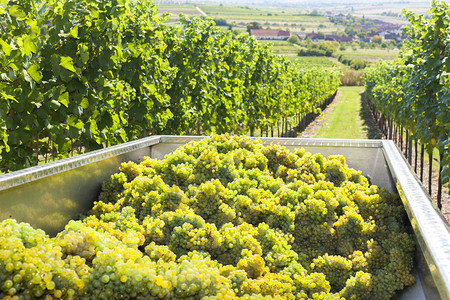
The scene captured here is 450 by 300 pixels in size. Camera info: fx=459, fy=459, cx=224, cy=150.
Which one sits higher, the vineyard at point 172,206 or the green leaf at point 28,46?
the green leaf at point 28,46

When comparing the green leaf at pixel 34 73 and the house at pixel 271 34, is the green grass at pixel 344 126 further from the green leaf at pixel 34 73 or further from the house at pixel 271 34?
the house at pixel 271 34

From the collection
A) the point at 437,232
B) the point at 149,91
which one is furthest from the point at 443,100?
the point at 437,232

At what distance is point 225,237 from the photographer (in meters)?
2.11

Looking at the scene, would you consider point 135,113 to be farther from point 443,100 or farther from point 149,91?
point 443,100

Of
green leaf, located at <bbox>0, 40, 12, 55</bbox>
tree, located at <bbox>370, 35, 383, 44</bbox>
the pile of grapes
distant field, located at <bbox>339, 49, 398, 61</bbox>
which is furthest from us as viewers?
tree, located at <bbox>370, 35, 383, 44</bbox>

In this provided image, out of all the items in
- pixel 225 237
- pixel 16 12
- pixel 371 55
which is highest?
pixel 16 12

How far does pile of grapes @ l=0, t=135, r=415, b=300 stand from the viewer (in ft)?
4.77

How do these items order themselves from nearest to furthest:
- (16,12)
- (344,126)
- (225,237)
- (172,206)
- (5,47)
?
(225,237) < (172,206) < (5,47) < (16,12) < (344,126)

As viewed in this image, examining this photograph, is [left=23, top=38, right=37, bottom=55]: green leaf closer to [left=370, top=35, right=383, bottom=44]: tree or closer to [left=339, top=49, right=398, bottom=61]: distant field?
[left=339, top=49, right=398, bottom=61]: distant field

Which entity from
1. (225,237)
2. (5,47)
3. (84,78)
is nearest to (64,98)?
(84,78)

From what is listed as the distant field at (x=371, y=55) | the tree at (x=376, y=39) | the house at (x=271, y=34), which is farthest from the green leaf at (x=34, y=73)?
the tree at (x=376, y=39)

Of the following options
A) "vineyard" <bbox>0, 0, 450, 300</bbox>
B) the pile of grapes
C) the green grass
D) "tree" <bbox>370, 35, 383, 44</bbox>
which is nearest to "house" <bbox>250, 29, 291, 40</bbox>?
"tree" <bbox>370, 35, 383, 44</bbox>

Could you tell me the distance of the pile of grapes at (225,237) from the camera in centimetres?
145

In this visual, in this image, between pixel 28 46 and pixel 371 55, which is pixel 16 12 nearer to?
pixel 28 46
